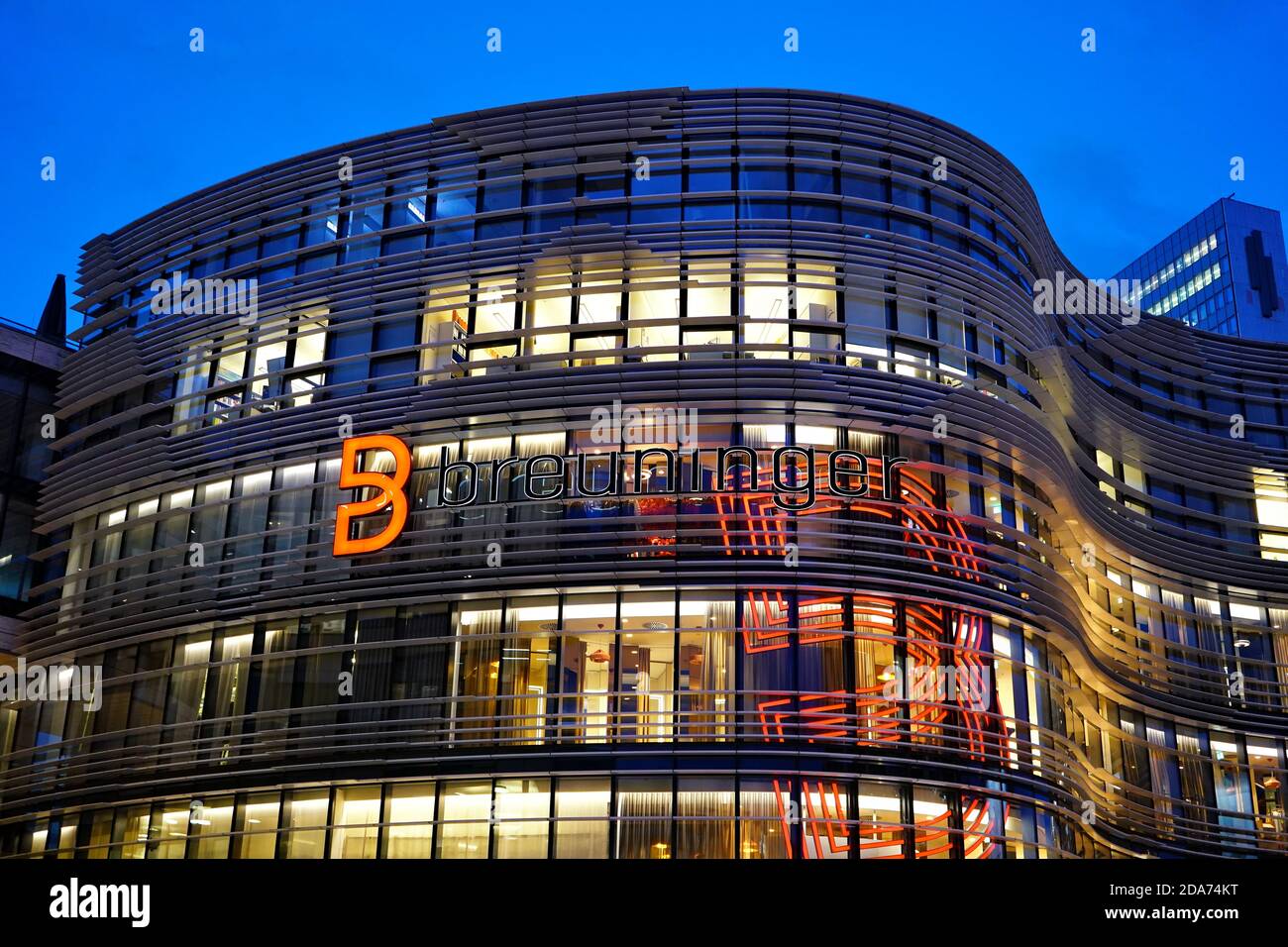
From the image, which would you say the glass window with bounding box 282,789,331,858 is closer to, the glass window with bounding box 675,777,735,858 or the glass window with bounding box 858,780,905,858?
the glass window with bounding box 675,777,735,858

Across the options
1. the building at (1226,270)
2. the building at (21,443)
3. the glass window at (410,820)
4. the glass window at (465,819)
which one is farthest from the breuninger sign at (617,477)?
the building at (1226,270)

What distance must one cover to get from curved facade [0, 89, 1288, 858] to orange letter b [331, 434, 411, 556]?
0.28 m

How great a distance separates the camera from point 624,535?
1258 inches

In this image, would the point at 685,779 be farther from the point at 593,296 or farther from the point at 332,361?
the point at 332,361

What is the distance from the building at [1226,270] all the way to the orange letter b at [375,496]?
11232 centimetres

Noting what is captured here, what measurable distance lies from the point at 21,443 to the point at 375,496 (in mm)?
16413

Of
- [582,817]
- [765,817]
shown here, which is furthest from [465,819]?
[765,817]

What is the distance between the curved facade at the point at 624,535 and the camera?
103ft

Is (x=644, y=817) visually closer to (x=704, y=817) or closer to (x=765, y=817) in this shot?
(x=704, y=817)

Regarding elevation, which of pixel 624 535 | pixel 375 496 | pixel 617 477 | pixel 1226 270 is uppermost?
pixel 1226 270

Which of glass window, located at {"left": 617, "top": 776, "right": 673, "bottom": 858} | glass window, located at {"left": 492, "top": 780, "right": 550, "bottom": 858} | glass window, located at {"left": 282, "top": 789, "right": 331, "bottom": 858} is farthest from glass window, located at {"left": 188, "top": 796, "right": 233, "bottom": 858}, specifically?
glass window, located at {"left": 617, "top": 776, "right": 673, "bottom": 858}
